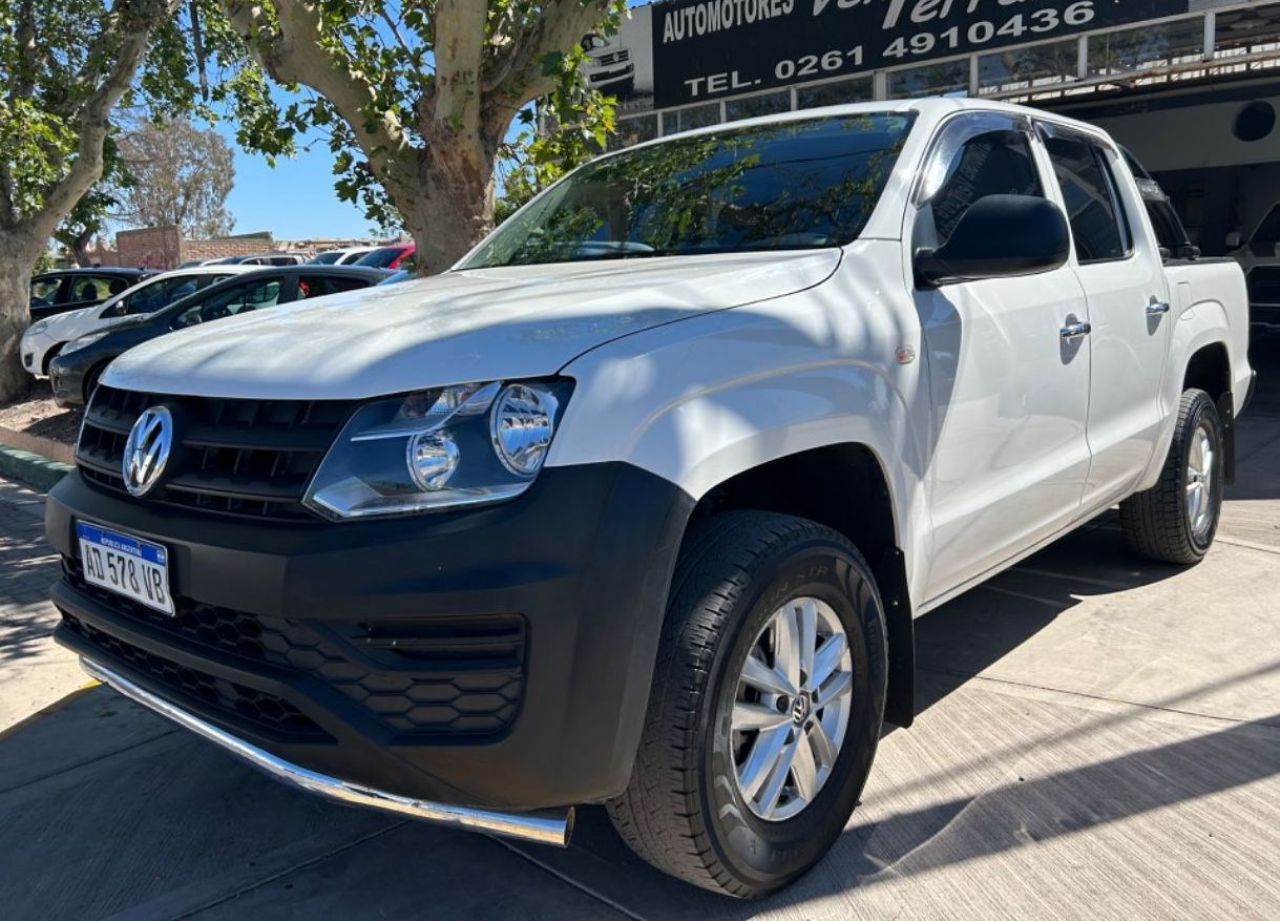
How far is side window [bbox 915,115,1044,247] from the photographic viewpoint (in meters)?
3.18

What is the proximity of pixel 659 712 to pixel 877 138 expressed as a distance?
A: 6.48ft

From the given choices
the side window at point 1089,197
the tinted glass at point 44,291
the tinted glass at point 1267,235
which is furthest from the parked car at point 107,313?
the tinted glass at point 1267,235

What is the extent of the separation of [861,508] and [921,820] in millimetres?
858

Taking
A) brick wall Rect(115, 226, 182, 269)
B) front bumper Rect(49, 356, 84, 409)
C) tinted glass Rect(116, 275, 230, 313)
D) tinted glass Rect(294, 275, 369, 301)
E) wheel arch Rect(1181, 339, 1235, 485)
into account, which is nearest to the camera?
wheel arch Rect(1181, 339, 1235, 485)

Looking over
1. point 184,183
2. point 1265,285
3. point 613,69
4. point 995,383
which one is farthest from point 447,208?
point 184,183

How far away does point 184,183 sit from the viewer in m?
59.8

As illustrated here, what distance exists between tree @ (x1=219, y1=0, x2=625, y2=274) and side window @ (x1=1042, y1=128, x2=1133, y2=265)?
280 cm

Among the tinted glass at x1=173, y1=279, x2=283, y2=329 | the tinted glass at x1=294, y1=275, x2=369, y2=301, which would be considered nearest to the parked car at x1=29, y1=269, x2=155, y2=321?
the tinted glass at x1=173, y1=279, x2=283, y2=329

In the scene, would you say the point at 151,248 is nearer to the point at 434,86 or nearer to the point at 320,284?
the point at 320,284

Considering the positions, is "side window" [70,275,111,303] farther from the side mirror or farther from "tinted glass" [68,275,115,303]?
the side mirror

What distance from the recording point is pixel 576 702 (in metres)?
2.04

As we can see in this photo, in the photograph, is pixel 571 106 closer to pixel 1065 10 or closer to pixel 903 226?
pixel 903 226

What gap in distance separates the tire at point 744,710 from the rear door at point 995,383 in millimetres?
511

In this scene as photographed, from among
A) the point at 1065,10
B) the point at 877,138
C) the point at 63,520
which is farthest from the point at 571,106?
the point at 1065,10
